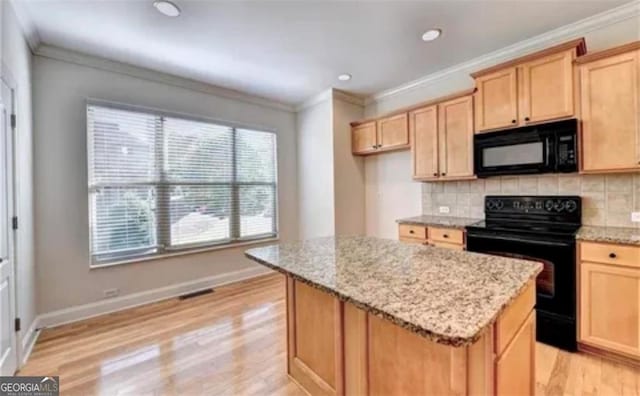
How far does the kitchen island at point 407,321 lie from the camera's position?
104 cm

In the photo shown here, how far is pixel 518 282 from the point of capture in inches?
49.5

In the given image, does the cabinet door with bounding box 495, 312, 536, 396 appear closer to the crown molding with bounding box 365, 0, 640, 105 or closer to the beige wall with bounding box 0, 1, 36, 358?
the crown molding with bounding box 365, 0, 640, 105

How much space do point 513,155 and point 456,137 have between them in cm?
62

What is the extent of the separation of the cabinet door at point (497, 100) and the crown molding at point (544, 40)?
1.43 feet

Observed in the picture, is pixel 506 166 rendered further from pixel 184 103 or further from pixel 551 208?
pixel 184 103

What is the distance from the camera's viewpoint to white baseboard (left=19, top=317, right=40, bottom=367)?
2.35 m

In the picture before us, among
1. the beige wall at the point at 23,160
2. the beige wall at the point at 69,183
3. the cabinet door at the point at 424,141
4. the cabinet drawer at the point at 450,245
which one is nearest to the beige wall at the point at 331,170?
the cabinet door at the point at 424,141

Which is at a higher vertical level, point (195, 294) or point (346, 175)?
point (346, 175)

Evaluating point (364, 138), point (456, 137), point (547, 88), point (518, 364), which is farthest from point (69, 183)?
point (547, 88)

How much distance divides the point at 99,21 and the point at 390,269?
10.0 feet

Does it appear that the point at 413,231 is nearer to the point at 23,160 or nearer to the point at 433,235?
the point at 433,235

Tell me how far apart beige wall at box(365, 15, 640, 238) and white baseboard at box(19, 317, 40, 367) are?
3.94m

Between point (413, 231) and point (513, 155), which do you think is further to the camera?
point (413, 231)
